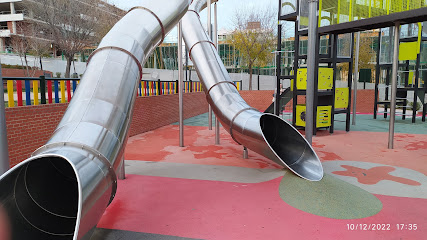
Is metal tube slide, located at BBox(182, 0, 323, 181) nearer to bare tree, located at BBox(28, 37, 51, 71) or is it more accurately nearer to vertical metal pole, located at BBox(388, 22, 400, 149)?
vertical metal pole, located at BBox(388, 22, 400, 149)

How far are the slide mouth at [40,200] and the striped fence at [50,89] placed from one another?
277cm

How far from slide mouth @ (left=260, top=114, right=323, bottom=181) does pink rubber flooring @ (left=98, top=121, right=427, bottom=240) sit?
48 centimetres

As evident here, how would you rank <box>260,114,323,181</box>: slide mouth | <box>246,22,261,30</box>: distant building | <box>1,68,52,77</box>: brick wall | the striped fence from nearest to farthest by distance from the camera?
<box>260,114,323,181</box>: slide mouth → the striped fence → <box>1,68,52,77</box>: brick wall → <box>246,22,261,30</box>: distant building

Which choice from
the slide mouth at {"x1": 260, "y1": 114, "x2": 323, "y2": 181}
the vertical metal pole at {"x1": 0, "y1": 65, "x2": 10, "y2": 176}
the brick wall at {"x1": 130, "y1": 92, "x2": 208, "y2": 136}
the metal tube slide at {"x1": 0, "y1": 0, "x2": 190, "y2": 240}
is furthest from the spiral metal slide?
the brick wall at {"x1": 130, "y1": 92, "x2": 208, "y2": 136}

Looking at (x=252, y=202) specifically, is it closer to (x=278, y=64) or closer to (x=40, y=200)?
(x=40, y=200)

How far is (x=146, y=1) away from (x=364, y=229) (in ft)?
15.6

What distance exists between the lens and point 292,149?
21.6 ft

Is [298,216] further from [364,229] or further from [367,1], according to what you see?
[367,1]

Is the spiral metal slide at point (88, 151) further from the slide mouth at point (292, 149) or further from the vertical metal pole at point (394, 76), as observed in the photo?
the vertical metal pole at point (394, 76)

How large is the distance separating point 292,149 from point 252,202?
224cm

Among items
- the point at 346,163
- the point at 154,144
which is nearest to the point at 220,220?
the point at 346,163

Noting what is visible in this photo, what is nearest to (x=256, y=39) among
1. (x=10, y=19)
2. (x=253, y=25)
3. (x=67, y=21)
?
(x=253, y=25)

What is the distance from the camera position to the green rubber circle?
437 cm

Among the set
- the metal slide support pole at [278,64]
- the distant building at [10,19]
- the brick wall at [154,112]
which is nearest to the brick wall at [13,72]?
the distant building at [10,19]
